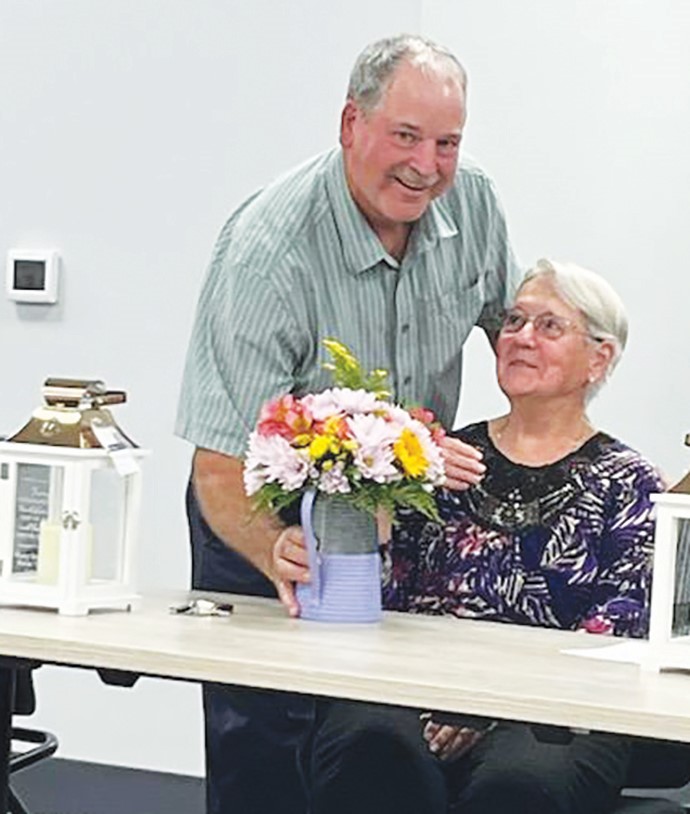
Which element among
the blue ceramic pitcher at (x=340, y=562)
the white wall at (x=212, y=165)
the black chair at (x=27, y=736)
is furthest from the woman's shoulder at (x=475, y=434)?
the white wall at (x=212, y=165)

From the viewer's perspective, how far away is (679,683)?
247 cm

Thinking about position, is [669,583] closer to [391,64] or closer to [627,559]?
[627,559]

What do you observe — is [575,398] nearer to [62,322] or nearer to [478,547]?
[478,547]

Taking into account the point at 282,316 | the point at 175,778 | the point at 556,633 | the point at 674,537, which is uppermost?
the point at 282,316

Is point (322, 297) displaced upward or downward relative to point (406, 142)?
downward

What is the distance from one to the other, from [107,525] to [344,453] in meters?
0.39

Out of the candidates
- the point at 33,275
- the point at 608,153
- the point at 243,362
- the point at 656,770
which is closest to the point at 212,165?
the point at 33,275

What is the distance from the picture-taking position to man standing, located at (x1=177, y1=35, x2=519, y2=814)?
308 centimetres

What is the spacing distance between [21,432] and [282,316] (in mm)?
477

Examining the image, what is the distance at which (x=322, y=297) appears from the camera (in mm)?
3219

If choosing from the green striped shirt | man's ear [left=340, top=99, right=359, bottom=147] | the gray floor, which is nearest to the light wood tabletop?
the green striped shirt

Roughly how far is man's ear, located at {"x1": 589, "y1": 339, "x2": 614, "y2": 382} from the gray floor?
2.05m

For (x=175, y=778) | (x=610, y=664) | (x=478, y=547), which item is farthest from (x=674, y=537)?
(x=175, y=778)

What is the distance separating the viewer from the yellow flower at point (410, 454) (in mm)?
2766
